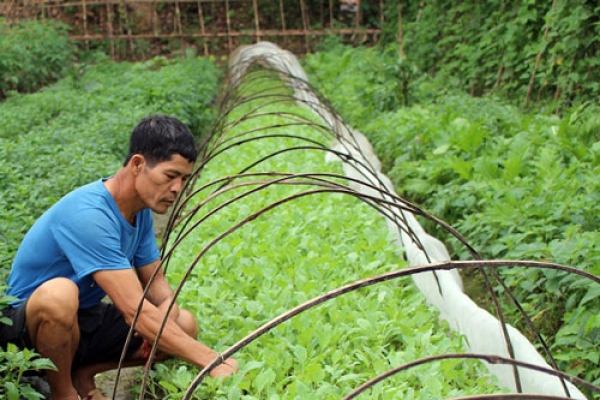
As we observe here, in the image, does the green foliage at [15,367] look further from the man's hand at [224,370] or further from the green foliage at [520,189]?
the green foliage at [520,189]

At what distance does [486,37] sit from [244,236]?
6.40 m

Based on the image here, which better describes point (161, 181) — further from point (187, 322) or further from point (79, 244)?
point (187, 322)

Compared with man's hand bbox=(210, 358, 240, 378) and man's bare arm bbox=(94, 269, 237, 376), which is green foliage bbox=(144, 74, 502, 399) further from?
man's bare arm bbox=(94, 269, 237, 376)

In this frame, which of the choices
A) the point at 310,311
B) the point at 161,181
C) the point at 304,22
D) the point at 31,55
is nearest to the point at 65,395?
the point at 161,181

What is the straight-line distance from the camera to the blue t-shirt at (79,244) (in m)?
2.83

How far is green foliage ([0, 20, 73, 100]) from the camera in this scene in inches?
431

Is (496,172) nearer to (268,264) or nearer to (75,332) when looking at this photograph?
(268,264)

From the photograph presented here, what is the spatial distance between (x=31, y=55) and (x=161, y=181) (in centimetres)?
1027

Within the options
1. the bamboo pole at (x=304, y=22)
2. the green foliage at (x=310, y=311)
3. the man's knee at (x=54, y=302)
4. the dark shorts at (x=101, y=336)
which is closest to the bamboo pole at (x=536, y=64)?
the green foliage at (x=310, y=311)

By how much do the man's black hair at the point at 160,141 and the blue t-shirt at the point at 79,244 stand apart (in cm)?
25

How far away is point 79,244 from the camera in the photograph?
2.84m

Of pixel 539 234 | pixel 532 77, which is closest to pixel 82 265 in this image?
pixel 539 234

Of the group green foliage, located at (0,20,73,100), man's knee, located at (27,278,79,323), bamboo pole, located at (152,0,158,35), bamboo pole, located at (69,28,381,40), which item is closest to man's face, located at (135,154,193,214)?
man's knee, located at (27,278,79,323)

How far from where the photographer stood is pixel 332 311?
3768mm
